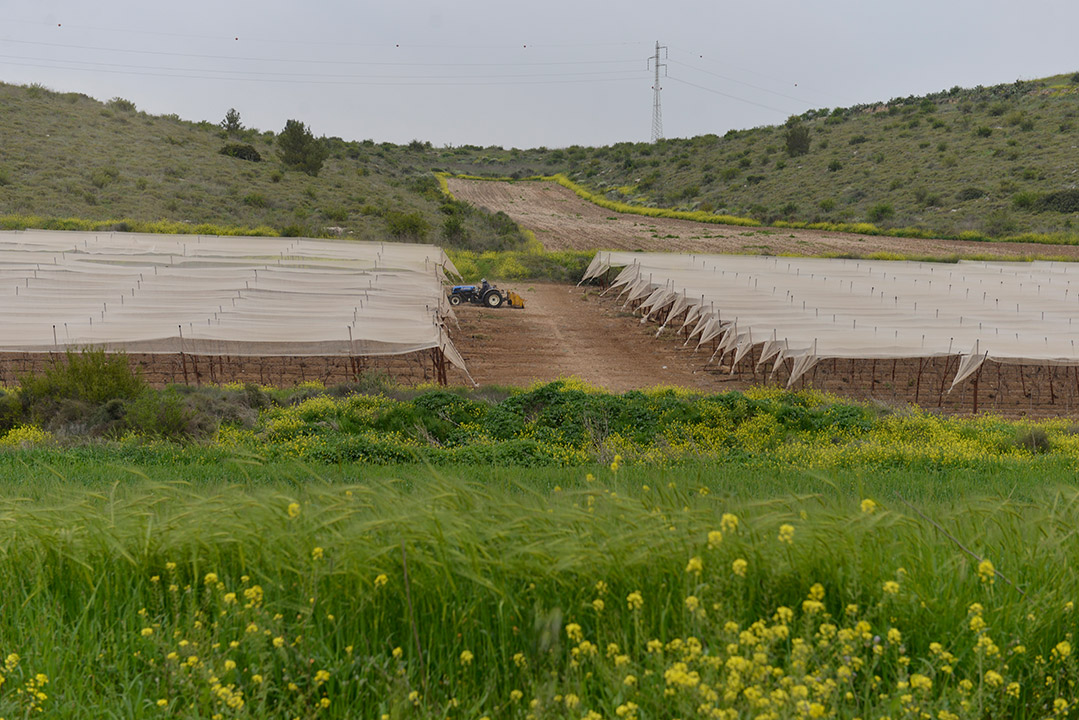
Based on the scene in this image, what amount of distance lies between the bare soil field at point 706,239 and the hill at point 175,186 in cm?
512

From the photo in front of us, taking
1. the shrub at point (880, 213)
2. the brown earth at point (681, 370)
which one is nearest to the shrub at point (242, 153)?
the brown earth at point (681, 370)

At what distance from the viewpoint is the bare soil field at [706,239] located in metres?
41.3

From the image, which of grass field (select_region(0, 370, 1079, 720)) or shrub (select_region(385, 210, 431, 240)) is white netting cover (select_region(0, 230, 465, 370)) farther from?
grass field (select_region(0, 370, 1079, 720))

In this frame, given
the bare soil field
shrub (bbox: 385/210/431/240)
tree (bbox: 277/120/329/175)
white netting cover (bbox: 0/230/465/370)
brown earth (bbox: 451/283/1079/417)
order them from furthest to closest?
tree (bbox: 277/120/329/175), the bare soil field, shrub (bbox: 385/210/431/240), brown earth (bbox: 451/283/1079/417), white netting cover (bbox: 0/230/465/370)

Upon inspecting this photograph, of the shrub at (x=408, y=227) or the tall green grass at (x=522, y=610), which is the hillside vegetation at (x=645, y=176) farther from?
the tall green grass at (x=522, y=610)

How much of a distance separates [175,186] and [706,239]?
32.4 m

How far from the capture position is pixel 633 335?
2589cm

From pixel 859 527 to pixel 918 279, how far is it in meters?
29.2

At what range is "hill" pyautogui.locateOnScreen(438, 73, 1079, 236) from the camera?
2010 inches

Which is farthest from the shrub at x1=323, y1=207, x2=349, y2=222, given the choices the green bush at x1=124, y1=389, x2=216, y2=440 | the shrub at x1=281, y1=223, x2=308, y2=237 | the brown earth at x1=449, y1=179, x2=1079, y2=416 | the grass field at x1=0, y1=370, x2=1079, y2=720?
the grass field at x1=0, y1=370, x2=1079, y2=720

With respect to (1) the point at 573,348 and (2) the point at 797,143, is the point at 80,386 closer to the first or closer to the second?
(1) the point at 573,348

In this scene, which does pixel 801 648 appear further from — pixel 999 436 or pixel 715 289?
pixel 715 289

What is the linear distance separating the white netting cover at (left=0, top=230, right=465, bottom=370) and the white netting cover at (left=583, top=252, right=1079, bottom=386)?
7.73 meters

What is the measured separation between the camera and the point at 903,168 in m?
60.3
